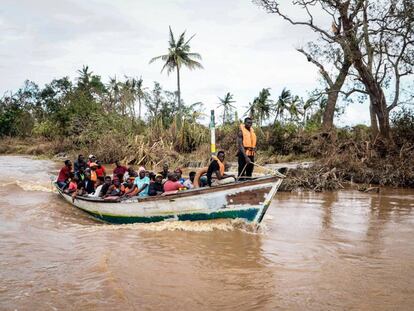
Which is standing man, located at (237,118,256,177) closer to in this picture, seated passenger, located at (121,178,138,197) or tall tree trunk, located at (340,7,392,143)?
seated passenger, located at (121,178,138,197)

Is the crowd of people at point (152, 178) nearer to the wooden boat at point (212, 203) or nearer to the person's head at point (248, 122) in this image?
the person's head at point (248, 122)

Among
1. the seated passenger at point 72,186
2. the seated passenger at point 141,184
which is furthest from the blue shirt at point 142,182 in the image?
A: the seated passenger at point 72,186

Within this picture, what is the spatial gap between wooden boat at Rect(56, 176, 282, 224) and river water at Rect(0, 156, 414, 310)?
240mm

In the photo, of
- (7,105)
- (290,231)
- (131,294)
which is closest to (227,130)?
(290,231)

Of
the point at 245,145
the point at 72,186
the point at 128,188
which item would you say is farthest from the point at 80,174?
the point at 245,145

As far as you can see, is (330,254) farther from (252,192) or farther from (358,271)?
(252,192)

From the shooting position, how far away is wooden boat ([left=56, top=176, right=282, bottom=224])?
8.59m

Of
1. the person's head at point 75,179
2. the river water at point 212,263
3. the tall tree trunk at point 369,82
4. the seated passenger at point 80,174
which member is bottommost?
the river water at point 212,263

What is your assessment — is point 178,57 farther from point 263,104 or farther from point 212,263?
point 212,263

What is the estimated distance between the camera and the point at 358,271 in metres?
6.70

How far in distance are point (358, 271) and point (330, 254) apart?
1.02 m

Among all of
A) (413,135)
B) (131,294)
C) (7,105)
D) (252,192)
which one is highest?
(7,105)

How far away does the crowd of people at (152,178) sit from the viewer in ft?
30.2

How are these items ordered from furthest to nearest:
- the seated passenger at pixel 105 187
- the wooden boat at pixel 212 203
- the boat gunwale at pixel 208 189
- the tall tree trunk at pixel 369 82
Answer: the tall tree trunk at pixel 369 82, the seated passenger at pixel 105 187, the wooden boat at pixel 212 203, the boat gunwale at pixel 208 189
